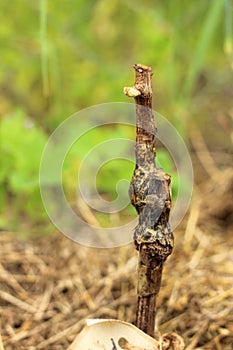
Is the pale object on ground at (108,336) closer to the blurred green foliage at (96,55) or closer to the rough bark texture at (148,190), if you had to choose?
the rough bark texture at (148,190)

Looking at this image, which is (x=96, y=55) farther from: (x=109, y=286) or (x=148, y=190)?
(x=148, y=190)

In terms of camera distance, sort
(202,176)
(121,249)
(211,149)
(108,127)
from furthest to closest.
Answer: (108,127) < (211,149) < (202,176) < (121,249)

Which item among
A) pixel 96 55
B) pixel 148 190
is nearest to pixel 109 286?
pixel 148 190

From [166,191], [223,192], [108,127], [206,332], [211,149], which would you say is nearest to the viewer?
[166,191]

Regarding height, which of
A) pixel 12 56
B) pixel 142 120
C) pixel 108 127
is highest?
pixel 12 56

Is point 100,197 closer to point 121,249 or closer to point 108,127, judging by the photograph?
point 121,249

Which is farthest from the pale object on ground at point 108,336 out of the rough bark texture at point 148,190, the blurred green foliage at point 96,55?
the blurred green foliage at point 96,55

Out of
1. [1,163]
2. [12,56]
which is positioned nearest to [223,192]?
[1,163]
